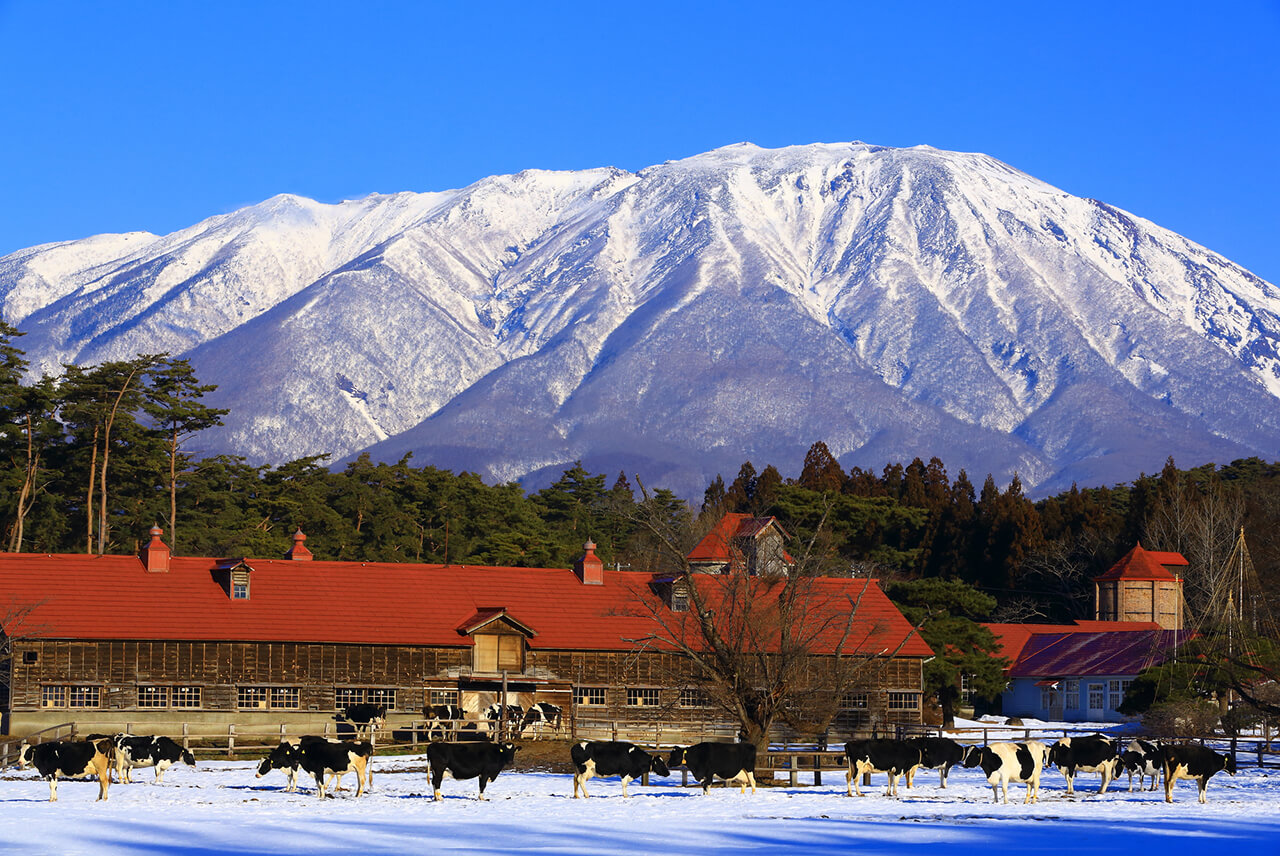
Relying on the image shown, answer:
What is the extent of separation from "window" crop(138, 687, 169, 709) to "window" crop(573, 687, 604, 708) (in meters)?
13.2


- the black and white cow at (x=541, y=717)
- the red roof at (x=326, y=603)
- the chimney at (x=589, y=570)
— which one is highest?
the chimney at (x=589, y=570)

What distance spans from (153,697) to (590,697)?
46.3ft

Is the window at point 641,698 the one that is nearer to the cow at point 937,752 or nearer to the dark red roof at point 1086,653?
the cow at point 937,752

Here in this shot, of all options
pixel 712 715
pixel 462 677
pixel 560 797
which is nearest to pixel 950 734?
pixel 712 715

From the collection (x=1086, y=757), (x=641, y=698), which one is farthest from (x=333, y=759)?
(x=641, y=698)

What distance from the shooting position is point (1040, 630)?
281 ft

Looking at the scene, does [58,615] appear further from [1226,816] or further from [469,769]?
[1226,816]

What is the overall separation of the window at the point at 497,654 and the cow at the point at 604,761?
67.0 ft

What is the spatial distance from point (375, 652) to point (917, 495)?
74.9m

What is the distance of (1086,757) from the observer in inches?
1539

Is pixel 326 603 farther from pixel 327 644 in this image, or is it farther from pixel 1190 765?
pixel 1190 765

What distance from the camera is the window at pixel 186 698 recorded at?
54625 mm

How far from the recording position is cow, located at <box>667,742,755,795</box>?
3769 centimetres

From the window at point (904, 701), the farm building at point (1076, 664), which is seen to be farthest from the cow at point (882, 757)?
the farm building at point (1076, 664)
